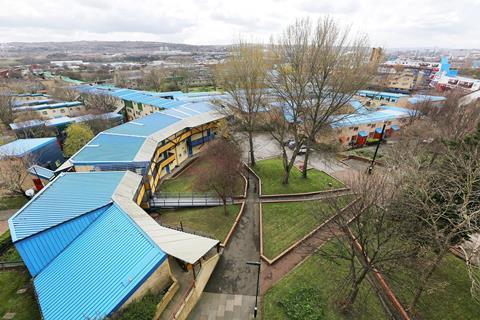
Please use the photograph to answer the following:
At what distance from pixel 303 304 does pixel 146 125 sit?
25301mm

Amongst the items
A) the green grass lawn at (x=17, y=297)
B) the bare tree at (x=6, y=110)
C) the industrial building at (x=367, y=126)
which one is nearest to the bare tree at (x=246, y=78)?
the industrial building at (x=367, y=126)

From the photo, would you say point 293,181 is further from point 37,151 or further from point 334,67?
point 37,151

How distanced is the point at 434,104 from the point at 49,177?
6032 cm

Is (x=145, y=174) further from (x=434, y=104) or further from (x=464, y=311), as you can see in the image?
(x=434, y=104)

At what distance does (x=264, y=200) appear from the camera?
2252 cm

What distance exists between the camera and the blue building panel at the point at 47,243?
39.9ft

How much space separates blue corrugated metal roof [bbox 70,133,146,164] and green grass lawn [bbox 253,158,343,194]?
13.7 metres

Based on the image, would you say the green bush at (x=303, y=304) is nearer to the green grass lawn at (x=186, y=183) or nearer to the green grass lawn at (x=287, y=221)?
the green grass lawn at (x=287, y=221)

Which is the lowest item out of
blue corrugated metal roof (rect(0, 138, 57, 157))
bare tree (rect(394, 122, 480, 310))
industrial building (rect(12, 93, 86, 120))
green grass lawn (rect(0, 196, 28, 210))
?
green grass lawn (rect(0, 196, 28, 210))

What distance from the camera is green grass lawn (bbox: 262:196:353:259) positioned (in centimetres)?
1678

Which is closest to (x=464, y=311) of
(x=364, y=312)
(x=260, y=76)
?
(x=364, y=312)

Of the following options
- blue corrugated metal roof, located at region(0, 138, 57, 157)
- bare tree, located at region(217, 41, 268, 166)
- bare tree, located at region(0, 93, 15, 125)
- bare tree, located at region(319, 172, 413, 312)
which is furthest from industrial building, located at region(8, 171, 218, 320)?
bare tree, located at region(0, 93, 15, 125)

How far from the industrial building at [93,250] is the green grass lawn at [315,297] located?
187 inches

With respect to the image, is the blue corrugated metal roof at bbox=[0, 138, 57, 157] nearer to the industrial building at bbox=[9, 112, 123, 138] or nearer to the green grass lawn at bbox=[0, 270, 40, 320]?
the industrial building at bbox=[9, 112, 123, 138]
